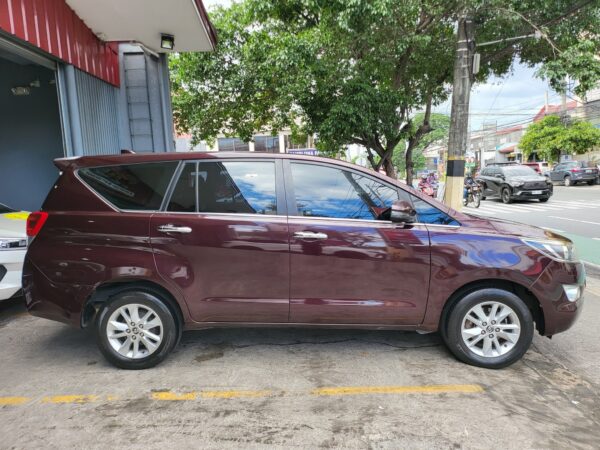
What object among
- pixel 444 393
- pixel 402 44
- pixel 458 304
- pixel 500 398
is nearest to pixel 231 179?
pixel 458 304

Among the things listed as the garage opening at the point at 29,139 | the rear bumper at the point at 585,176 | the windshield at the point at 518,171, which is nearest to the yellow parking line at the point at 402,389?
the garage opening at the point at 29,139

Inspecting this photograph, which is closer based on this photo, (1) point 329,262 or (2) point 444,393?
(2) point 444,393

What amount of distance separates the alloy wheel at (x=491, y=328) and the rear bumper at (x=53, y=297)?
302 cm

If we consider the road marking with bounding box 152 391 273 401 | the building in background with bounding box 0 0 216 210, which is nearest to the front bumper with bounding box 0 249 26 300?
the road marking with bounding box 152 391 273 401

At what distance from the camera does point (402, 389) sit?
10.3ft

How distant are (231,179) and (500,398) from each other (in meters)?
2.57

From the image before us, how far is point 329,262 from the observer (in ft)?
11.0

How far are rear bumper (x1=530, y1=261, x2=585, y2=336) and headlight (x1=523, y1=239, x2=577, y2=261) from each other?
6 cm

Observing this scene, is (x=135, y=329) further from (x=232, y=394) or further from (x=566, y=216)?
(x=566, y=216)

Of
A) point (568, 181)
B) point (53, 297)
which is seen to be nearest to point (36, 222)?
point (53, 297)

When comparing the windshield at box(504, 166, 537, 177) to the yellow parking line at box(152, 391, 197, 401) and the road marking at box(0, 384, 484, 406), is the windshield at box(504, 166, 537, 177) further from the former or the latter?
the yellow parking line at box(152, 391, 197, 401)

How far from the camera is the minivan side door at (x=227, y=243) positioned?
11.0ft

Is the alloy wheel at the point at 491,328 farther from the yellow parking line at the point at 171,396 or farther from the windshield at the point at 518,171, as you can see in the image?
the windshield at the point at 518,171

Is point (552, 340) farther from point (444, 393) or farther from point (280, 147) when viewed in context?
point (280, 147)
